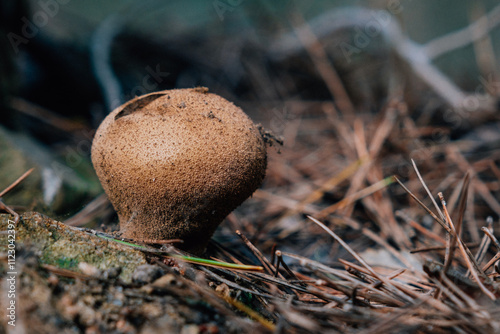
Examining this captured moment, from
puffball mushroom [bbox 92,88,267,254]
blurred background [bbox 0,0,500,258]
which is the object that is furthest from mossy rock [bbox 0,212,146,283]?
blurred background [bbox 0,0,500,258]

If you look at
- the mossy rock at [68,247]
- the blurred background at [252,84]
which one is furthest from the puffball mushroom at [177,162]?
the blurred background at [252,84]

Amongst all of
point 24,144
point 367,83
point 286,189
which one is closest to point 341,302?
point 286,189

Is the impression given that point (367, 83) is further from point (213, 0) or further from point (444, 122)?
point (213, 0)

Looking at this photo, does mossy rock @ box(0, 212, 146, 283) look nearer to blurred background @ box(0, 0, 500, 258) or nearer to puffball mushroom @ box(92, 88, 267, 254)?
puffball mushroom @ box(92, 88, 267, 254)

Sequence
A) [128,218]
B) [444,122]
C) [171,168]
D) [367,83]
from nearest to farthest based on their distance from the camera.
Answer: [171,168]
[128,218]
[444,122]
[367,83]

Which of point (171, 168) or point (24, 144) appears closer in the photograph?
point (171, 168)

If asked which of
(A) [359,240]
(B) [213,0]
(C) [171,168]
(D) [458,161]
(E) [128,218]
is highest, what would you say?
(B) [213,0]
